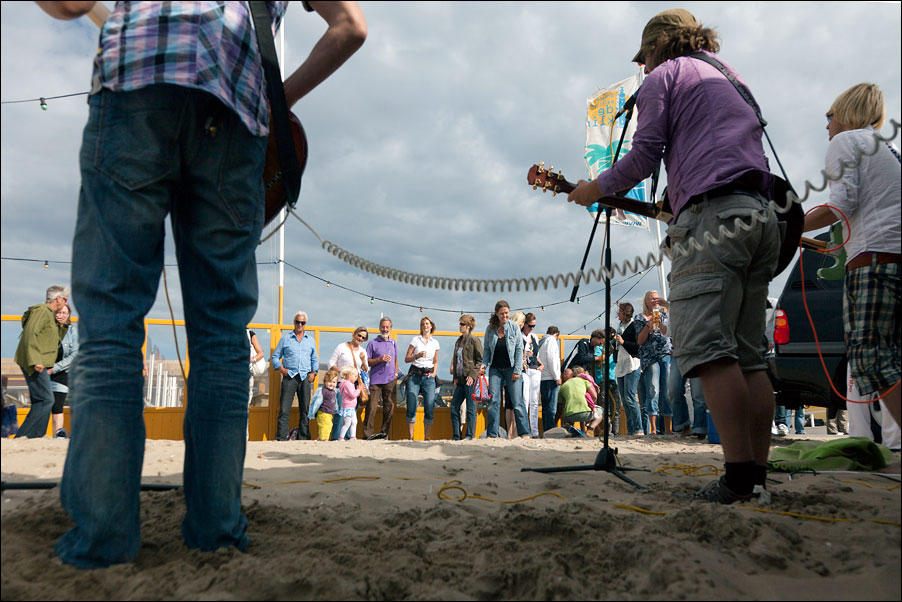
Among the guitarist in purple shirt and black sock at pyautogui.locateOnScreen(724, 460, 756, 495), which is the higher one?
the guitarist in purple shirt

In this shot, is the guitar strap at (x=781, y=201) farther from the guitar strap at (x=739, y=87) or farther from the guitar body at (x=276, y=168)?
Result: the guitar body at (x=276, y=168)

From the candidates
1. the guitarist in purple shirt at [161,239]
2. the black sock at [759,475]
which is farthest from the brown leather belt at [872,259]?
the guitarist in purple shirt at [161,239]

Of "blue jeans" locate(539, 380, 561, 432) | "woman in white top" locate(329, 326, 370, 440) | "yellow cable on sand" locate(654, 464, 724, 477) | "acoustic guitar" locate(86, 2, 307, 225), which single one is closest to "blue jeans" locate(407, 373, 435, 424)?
"woman in white top" locate(329, 326, 370, 440)

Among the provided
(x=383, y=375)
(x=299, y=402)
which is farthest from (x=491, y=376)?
(x=299, y=402)

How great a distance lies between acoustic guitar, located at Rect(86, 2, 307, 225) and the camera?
172 cm

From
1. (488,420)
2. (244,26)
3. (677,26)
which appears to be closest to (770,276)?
(677,26)

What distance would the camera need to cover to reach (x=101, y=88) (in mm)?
→ 1333

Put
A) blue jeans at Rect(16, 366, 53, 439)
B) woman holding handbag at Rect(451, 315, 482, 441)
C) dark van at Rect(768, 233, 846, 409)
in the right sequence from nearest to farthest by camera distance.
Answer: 1. dark van at Rect(768, 233, 846, 409)
2. blue jeans at Rect(16, 366, 53, 439)
3. woman holding handbag at Rect(451, 315, 482, 441)

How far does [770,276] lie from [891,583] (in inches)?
49.6

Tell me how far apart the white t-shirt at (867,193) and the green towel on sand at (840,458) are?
107 cm

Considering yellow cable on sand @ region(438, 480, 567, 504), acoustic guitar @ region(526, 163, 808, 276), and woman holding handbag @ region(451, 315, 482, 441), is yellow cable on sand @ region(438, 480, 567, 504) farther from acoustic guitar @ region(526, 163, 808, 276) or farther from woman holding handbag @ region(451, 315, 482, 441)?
woman holding handbag @ region(451, 315, 482, 441)

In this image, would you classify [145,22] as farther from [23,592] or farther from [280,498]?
[280,498]

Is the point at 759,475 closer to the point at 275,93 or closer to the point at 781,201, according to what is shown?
the point at 781,201

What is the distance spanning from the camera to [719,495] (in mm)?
2074
